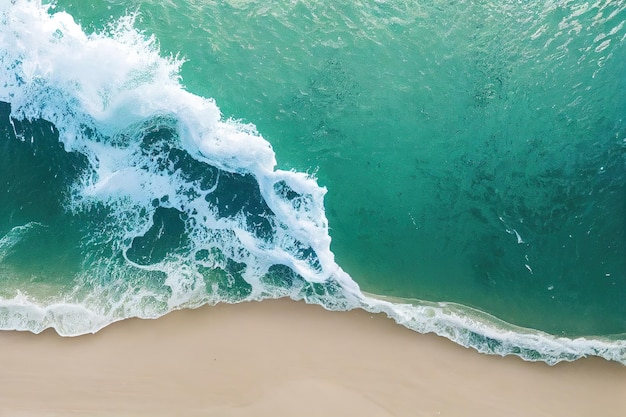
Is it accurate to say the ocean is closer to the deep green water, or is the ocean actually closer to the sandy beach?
the deep green water

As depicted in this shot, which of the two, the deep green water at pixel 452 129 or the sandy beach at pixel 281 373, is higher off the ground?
the deep green water at pixel 452 129

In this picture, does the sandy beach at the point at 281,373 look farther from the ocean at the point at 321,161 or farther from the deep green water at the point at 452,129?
the deep green water at the point at 452,129

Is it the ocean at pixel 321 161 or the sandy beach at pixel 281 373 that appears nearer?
the sandy beach at pixel 281 373

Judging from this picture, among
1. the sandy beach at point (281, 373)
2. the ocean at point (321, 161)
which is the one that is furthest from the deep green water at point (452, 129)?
the sandy beach at point (281, 373)

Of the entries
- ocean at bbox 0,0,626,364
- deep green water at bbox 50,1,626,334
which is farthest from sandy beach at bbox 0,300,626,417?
deep green water at bbox 50,1,626,334

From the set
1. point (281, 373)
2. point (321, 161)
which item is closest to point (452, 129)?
point (321, 161)
